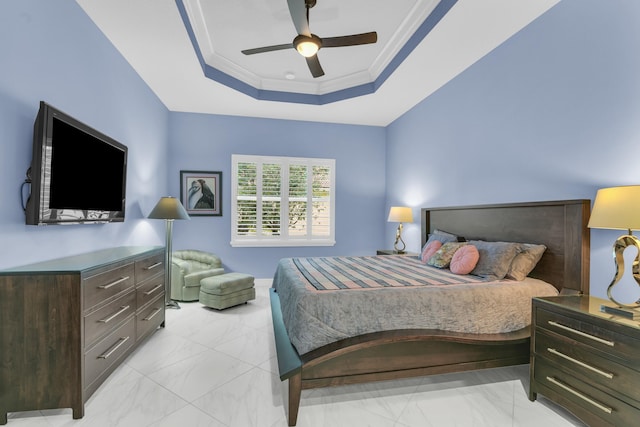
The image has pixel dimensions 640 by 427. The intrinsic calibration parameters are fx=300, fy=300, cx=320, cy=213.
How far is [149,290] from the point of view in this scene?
288 cm

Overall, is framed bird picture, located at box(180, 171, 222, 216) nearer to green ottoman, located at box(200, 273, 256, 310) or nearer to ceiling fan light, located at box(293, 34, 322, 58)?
green ottoman, located at box(200, 273, 256, 310)

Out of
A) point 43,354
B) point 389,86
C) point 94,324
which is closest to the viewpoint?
point 43,354

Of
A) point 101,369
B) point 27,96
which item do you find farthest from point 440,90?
point 101,369

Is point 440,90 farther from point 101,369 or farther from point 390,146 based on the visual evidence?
point 101,369

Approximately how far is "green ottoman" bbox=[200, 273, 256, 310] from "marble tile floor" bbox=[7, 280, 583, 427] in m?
1.08

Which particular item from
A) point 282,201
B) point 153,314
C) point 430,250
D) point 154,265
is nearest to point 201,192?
point 282,201

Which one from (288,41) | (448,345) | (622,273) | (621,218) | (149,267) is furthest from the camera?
(288,41)

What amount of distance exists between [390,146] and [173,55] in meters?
3.63

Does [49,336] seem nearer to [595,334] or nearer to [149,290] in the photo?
[149,290]

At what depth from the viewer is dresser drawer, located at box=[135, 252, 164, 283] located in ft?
8.73

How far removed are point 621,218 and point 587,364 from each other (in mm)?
849

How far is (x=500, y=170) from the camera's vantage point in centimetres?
305

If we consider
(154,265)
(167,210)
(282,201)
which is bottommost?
(154,265)

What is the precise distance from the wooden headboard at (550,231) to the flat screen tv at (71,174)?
375 cm
